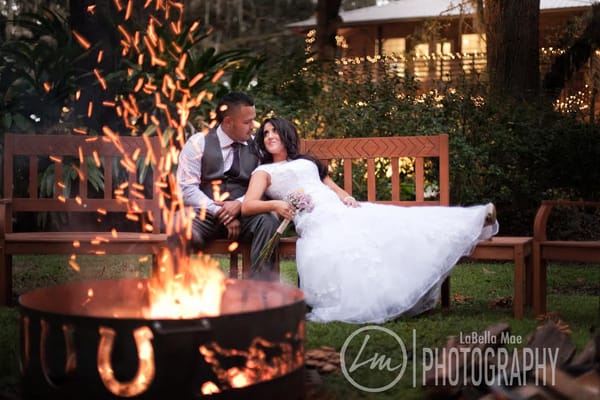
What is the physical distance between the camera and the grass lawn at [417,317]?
3.98 m

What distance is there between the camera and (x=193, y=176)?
599 centimetres

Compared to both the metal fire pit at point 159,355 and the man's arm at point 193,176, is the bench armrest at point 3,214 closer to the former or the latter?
the man's arm at point 193,176

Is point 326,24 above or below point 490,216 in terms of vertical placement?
above

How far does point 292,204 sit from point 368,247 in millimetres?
681

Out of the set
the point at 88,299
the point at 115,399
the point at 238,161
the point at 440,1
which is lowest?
the point at 115,399

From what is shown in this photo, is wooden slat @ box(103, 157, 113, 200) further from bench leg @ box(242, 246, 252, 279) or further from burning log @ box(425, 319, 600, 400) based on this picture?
burning log @ box(425, 319, 600, 400)

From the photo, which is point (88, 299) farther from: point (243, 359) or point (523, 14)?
point (523, 14)

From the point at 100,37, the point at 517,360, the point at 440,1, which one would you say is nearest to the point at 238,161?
the point at 517,360

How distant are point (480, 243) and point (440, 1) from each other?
1710cm

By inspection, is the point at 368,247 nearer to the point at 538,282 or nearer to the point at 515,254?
the point at 515,254

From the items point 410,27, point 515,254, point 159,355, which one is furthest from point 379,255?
point 410,27

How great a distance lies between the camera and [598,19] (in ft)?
42.0

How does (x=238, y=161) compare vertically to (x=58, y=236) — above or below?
above

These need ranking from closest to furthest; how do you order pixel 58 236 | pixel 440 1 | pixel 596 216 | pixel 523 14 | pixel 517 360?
pixel 517 360 → pixel 58 236 → pixel 596 216 → pixel 523 14 → pixel 440 1
